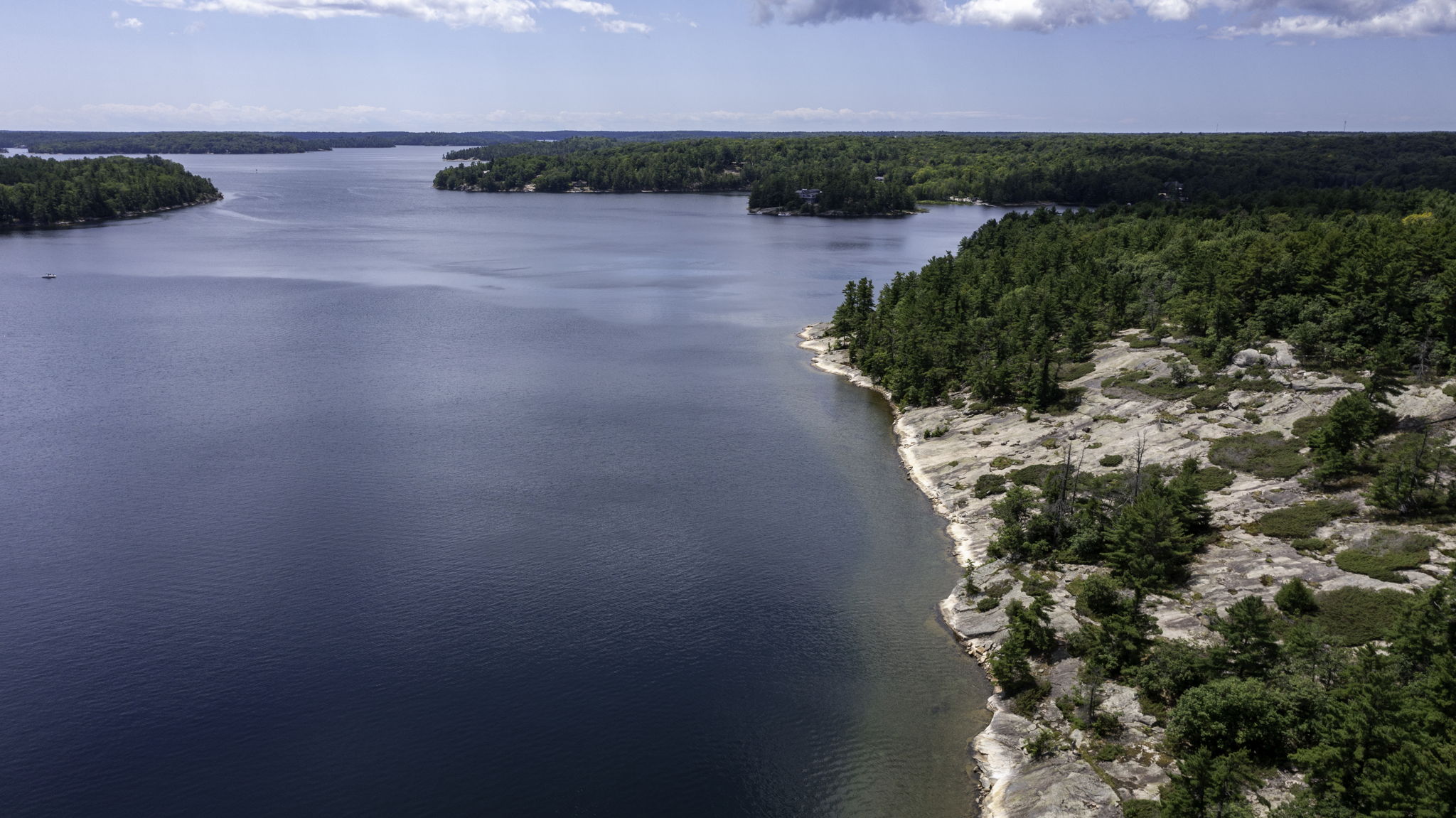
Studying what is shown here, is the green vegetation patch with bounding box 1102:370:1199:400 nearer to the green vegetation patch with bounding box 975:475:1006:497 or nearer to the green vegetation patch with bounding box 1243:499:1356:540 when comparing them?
the green vegetation patch with bounding box 975:475:1006:497

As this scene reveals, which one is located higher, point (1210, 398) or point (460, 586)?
point (1210, 398)

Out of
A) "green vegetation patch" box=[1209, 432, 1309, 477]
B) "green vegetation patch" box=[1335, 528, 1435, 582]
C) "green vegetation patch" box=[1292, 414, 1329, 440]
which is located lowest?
"green vegetation patch" box=[1335, 528, 1435, 582]

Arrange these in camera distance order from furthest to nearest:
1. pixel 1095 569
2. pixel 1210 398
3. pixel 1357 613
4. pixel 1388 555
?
pixel 1210 398 < pixel 1095 569 < pixel 1388 555 < pixel 1357 613

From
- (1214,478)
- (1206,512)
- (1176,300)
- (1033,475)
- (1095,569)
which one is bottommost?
(1095,569)

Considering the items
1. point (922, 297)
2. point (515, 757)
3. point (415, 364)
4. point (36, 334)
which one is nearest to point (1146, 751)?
point (515, 757)

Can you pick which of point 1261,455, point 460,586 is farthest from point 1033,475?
point 460,586

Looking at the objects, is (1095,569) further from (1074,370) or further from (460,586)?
(460,586)

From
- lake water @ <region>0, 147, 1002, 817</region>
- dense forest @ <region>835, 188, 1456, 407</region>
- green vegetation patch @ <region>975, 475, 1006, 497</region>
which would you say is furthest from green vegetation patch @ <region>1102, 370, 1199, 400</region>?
lake water @ <region>0, 147, 1002, 817</region>
